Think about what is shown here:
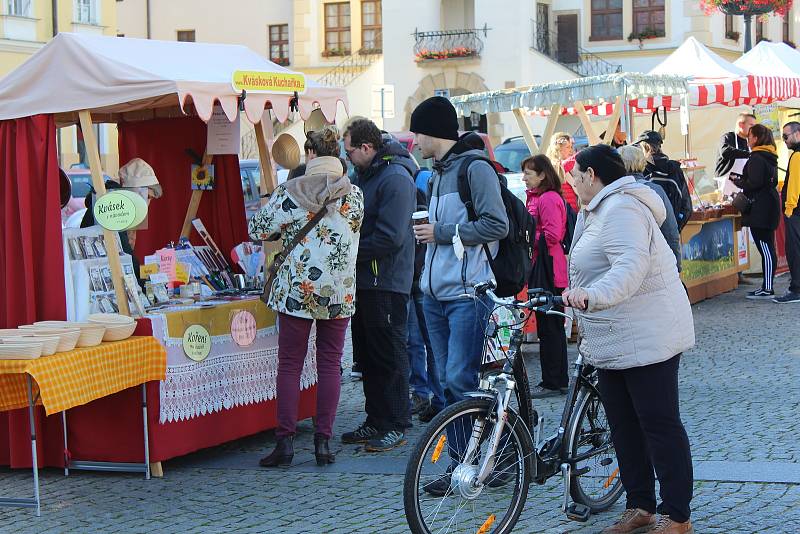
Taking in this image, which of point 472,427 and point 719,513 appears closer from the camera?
point 472,427

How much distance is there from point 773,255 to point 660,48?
26317 mm

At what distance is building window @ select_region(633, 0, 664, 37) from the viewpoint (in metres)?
39.2

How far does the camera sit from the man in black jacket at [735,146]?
49.9 ft

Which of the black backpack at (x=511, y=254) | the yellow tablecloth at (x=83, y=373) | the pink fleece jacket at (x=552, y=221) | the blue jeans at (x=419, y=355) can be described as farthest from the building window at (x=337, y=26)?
the black backpack at (x=511, y=254)

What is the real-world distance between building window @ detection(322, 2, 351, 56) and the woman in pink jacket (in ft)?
113

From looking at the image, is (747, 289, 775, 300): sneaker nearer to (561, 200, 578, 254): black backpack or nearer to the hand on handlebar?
(561, 200, 578, 254): black backpack

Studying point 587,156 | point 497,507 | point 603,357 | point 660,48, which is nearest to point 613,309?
point 603,357

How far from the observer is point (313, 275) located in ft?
22.5

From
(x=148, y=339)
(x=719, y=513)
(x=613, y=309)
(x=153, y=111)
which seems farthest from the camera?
(x=153, y=111)

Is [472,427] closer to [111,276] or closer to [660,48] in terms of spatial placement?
[111,276]

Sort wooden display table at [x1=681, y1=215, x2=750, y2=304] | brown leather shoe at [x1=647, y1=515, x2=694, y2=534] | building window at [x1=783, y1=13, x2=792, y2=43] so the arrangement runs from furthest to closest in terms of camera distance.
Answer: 1. building window at [x1=783, y1=13, x2=792, y2=43]
2. wooden display table at [x1=681, y1=215, x2=750, y2=304]
3. brown leather shoe at [x1=647, y1=515, x2=694, y2=534]

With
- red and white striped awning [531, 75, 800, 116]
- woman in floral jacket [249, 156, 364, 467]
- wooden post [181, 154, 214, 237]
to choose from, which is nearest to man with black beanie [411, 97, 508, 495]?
woman in floral jacket [249, 156, 364, 467]

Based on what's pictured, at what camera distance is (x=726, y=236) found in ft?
48.5

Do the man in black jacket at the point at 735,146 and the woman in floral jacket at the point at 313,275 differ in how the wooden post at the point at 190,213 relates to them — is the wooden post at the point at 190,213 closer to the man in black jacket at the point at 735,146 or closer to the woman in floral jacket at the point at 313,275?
the woman in floral jacket at the point at 313,275
